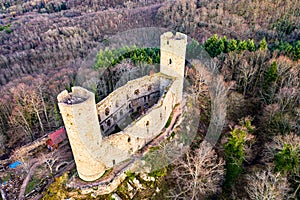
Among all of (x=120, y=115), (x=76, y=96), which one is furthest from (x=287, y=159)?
(x=76, y=96)

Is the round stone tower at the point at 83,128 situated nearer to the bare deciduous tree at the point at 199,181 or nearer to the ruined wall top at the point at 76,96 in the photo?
the ruined wall top at the point at 76,96

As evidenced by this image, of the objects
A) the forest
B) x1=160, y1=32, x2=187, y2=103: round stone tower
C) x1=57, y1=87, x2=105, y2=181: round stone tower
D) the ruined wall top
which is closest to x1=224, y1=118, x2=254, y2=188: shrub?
the forest

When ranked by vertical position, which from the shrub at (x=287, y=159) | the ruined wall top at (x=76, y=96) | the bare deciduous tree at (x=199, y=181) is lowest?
the bare deciduous tree at (x=199, y=181)

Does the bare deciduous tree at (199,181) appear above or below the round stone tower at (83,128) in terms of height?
below

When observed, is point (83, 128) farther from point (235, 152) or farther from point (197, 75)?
point (197, 75)

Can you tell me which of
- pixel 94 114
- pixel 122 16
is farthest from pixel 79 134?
pixel 122 16

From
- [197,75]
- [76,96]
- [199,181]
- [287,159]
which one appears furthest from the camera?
[197,75]

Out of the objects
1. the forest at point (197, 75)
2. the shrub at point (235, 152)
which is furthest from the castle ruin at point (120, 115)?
the shrub at point (235, 152)

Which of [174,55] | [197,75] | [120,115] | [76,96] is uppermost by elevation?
[174,55]

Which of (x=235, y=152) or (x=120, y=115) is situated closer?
(x=235, y=152)

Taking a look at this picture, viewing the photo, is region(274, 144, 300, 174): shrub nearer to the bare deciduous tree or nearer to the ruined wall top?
the bare deciduous tree
